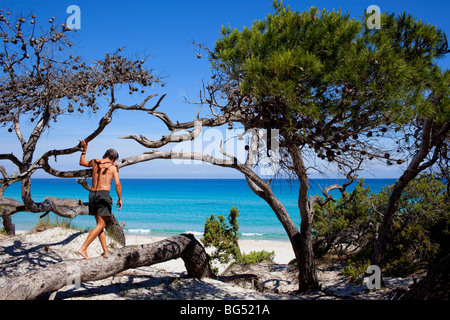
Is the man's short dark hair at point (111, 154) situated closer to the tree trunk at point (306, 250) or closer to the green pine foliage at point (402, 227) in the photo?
the tree trunk at point (306, 250)

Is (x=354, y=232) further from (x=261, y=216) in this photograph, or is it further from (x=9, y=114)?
(x=261, y=216)

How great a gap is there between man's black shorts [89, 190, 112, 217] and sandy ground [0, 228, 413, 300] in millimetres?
1368

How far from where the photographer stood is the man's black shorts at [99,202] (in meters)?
5.12

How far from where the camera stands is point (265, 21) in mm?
6008

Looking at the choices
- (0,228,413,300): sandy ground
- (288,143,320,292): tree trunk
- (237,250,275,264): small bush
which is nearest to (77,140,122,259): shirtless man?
(0,228,413,300): sandy ground

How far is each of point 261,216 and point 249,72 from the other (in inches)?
1294

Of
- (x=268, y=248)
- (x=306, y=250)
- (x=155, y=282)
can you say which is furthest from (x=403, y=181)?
(x=268, y=248)

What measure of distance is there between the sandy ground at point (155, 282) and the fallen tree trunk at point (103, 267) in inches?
13.2

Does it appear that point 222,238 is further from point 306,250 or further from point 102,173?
point 102,173

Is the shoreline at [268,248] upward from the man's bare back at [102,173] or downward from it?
downward

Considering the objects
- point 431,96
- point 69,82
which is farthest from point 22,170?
point 431,96

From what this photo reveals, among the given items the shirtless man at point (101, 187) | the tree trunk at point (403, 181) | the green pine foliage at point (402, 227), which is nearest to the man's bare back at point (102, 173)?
the shirtless man at point (101, 187)

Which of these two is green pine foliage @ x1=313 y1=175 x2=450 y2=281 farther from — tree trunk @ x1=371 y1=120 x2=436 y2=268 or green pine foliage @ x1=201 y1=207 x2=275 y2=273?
green pine foliage @ x1=201 y1=207 x2=275 y2=273

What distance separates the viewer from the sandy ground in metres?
6.06
